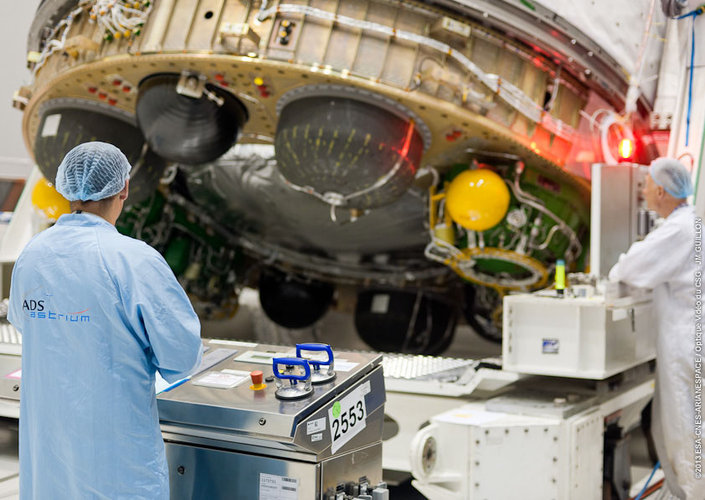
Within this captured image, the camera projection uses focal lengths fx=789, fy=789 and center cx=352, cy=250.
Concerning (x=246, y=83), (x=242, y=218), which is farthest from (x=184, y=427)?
(x=242, y=218)

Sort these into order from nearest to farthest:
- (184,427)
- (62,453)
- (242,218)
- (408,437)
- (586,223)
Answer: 1. (62,453)
2. (184,427)
3. (408,437)
4. (586,223)
5. (242,218)

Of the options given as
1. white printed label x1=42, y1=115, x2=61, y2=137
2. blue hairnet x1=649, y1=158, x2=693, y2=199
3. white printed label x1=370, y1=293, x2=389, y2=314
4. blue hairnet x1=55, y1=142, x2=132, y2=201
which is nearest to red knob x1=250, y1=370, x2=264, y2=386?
blue hairnet x1=55, y1=142, x2=132, y2=201

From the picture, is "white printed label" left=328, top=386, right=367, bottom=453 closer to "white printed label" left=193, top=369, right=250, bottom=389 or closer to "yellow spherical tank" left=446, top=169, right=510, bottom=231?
"white printed label" left=193, top=369, right=250, bottom=389

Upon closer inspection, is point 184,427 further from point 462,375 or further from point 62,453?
point 462,375

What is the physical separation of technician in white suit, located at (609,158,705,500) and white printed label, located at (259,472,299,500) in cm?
175

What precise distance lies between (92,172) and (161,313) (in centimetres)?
36

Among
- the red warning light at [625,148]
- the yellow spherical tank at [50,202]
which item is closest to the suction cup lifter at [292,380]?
the red warning light at [625,148]

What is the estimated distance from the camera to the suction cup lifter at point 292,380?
186 centimetres

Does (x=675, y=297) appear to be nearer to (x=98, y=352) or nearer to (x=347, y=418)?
(x=347, y=418)

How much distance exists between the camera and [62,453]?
1719 mm

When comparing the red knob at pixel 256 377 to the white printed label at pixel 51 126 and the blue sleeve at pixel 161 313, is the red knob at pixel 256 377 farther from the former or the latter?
the white printed label at pixel 51 126

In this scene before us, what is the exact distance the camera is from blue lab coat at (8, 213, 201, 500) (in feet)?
5.57

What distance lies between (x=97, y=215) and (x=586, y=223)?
287 centimetres

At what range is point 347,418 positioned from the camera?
77.0 inches
